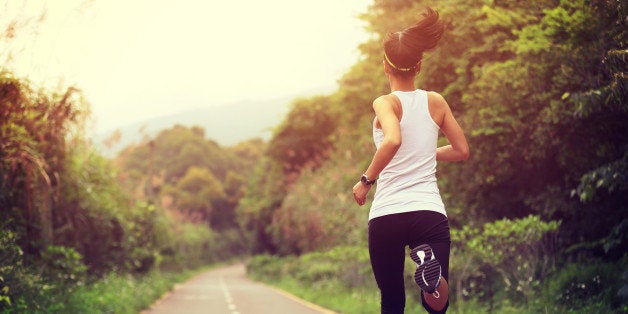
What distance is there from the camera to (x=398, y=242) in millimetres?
3238

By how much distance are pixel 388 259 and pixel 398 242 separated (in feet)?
0.31

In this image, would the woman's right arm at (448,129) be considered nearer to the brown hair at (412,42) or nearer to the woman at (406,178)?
the woman at (406,178)

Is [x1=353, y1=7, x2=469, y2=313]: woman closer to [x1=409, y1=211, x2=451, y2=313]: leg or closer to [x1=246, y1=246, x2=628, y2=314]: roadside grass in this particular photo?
[x1=409, y1=211, x2=451, y2=313]: leg

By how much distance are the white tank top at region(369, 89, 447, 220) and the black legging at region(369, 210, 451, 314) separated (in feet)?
0.13

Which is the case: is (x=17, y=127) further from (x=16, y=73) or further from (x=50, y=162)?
(x=50, y=162)

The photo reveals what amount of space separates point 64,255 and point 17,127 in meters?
2.96

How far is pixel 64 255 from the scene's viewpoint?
468 inches

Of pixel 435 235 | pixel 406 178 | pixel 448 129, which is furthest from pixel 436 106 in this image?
pixel 435 235

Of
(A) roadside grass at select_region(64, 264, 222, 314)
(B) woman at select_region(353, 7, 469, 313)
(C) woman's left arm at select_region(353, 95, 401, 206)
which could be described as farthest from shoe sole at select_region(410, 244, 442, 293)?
(A) roadside grass at select_region(64, 264, 222, 314)

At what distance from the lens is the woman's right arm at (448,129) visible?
3.35 metres

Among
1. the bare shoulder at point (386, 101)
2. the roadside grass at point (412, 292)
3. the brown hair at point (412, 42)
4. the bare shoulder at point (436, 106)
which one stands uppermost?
the brown hair at point (412, 42)

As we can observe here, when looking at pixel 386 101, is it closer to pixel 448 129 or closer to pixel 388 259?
pixel 448 129

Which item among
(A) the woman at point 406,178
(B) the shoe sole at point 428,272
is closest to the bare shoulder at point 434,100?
(A) the woman at point 406,178

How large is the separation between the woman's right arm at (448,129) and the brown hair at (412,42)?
7.9 inches
